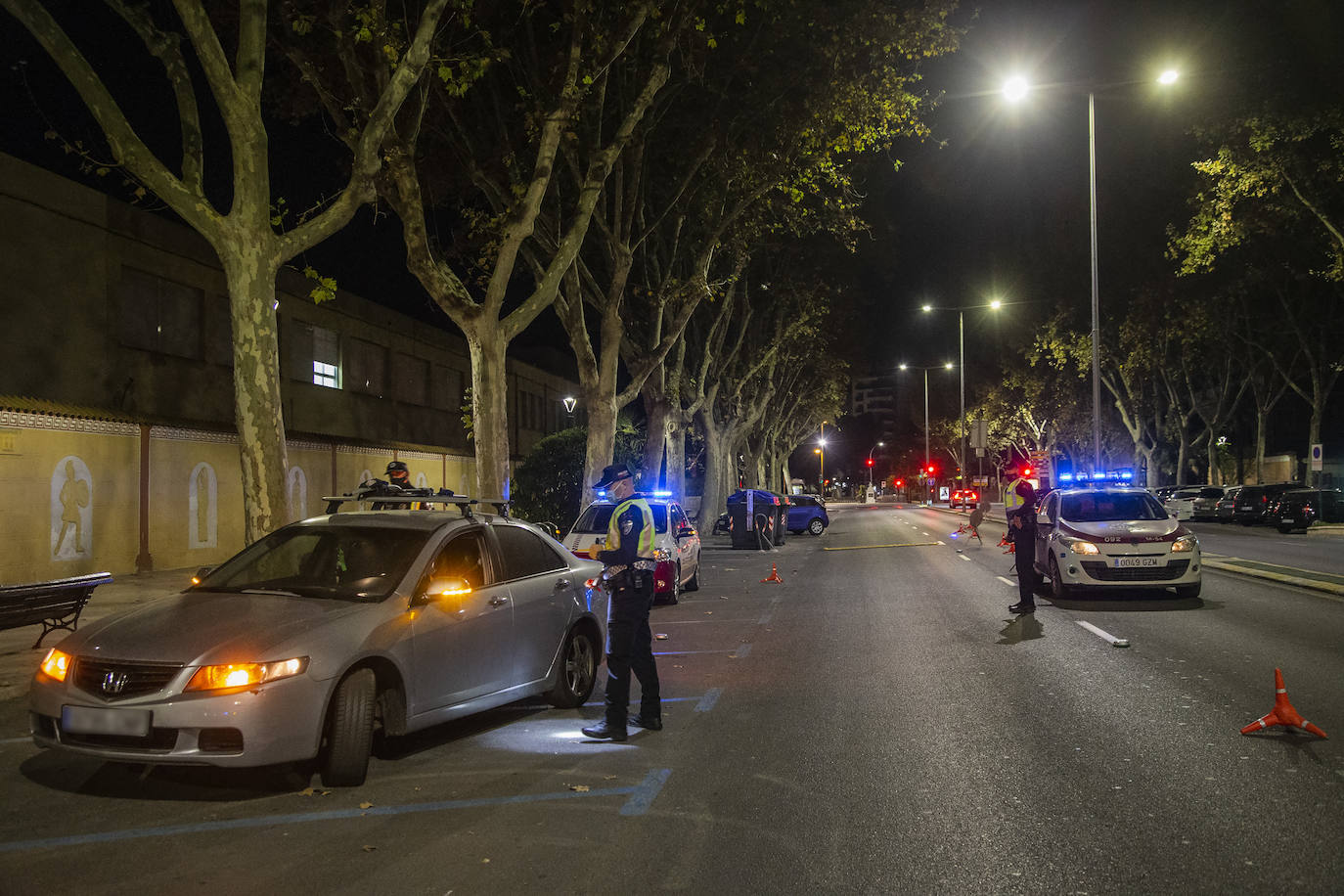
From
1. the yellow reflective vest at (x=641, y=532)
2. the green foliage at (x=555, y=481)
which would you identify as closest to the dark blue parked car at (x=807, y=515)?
the green foliage at (x=555, y=481)

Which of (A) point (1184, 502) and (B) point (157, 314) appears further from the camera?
(A) point (1184, 502)

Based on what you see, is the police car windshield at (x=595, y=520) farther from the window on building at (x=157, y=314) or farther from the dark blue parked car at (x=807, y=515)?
the dark blue parked car at (x=807, y=515)

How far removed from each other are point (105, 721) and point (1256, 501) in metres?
42.0

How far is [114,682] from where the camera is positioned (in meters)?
5.68

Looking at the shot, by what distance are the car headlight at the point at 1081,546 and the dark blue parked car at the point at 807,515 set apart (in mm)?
25547

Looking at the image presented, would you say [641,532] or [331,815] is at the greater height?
[641,532]

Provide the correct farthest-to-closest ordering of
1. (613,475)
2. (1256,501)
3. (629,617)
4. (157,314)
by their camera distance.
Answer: (1256,501)
(157,314)
(613,475)
(629,617)

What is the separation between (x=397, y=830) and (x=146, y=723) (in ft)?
4.69

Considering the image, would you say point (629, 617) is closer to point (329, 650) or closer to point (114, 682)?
point (329, 650)

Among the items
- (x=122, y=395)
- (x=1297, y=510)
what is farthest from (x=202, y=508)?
(x=1297, y=510)

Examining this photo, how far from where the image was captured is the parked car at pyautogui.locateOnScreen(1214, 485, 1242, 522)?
42.0 metres

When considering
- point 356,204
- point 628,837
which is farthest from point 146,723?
point 356,204

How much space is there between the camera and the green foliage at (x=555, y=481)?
2964cm

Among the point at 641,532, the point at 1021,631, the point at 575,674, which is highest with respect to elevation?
the point at 641,532
